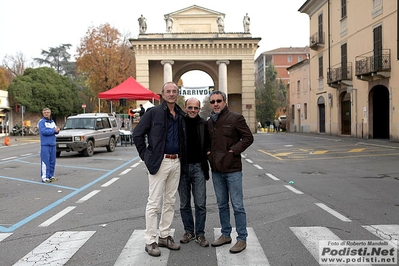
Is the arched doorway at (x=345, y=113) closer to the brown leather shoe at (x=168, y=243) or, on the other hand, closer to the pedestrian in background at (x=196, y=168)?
the pedestrian in background at (x=196, y=168)

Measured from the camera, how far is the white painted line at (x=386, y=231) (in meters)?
5.60

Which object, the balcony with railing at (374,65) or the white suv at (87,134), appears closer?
the white suv at (87,134)

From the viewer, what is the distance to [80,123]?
20.2m

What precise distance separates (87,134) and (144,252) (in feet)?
47.9

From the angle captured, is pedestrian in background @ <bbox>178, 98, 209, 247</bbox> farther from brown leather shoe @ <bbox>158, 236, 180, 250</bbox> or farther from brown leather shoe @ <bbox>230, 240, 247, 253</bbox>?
brown leather shoe @ <bbox>230, 240, 247, 253</bbox>

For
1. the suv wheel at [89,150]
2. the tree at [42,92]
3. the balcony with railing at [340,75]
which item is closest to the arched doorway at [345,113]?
the balcony with railing at [340,75]

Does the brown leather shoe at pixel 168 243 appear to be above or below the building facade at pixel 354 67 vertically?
below

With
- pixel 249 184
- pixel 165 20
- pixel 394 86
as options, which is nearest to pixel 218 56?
pixel 165 20

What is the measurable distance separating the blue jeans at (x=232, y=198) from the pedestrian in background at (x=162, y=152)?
536 millimetres

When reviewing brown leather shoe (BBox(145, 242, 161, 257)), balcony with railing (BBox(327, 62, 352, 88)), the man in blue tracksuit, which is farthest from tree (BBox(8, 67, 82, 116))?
brown leather shoe (BBox(145, 242, 161, 257))

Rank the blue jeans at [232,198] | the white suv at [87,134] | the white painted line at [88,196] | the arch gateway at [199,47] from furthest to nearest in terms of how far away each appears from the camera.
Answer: the arch gateway at [199,47] → the white suv at [87,134] → the white painted line at [88,196] → the blue jeans at [232,198]

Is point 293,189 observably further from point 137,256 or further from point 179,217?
point 137,256

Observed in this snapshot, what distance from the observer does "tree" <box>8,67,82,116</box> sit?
48.1m

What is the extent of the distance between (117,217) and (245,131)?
304cm
